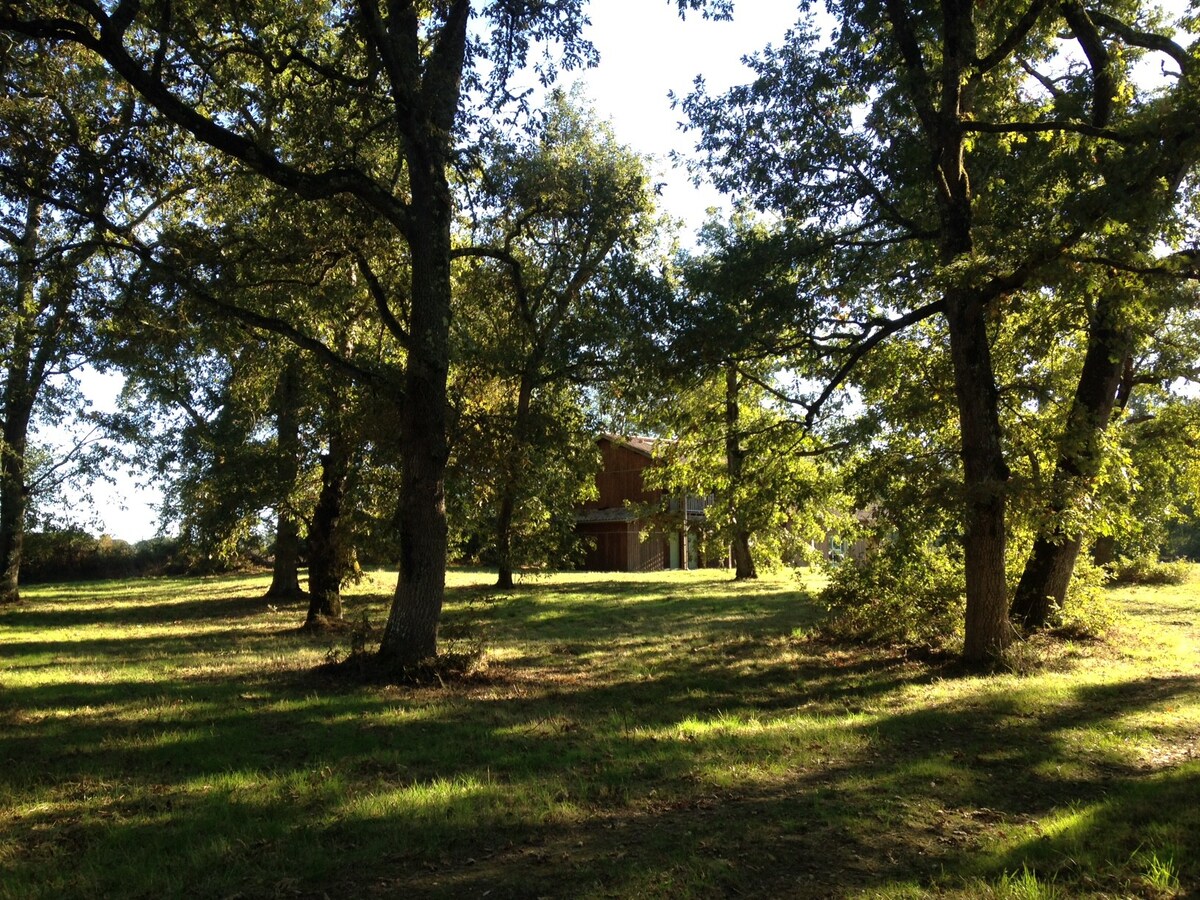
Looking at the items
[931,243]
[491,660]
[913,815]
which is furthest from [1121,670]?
[491,660]

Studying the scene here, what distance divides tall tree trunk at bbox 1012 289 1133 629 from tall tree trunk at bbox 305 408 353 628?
11160 millimetres

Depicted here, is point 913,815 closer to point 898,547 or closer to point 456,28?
point 898,547

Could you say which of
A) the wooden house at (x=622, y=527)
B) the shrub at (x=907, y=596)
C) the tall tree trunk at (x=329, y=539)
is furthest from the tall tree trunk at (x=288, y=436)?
the wooden house at (x=622, y=527)

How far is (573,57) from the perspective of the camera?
11.4 meters

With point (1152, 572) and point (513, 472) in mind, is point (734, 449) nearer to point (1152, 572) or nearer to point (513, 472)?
point (513, 472)

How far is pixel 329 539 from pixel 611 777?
37.1 feet

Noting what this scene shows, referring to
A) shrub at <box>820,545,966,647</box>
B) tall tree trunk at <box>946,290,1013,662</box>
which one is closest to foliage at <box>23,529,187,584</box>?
shrub at <box>820,545,966,647</box>

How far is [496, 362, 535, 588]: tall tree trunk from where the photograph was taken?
11883 mm

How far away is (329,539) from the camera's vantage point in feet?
53.5

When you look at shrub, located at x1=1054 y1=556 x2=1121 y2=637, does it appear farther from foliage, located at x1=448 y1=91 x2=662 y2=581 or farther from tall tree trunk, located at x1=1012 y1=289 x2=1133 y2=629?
foliage, located at x1=448 y1=91 x2=662 y2=581

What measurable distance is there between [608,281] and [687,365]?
2.02 m

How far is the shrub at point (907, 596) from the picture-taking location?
1283 cm

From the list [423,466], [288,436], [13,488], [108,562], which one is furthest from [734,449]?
[108,562]

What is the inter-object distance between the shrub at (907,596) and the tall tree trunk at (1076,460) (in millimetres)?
1125
